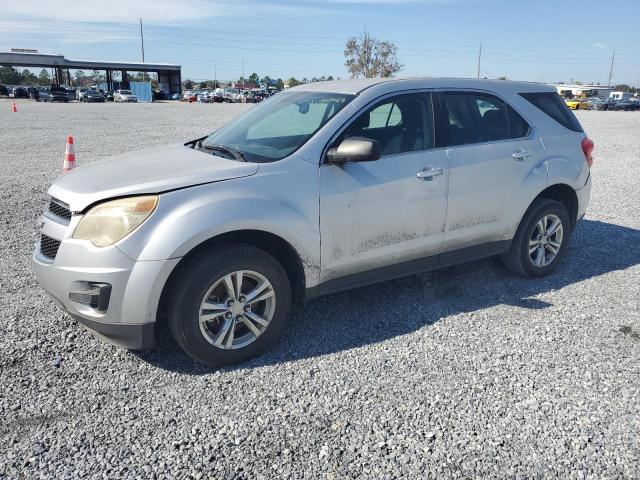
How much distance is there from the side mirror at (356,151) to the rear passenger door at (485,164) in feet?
3.16

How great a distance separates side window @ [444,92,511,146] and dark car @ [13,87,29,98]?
64.9 meters

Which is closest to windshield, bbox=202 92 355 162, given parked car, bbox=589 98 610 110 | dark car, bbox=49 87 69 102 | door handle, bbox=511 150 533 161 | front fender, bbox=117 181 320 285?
front fender, bbox=117 181 320 285

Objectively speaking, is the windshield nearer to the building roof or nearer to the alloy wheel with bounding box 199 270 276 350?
the alloy wheel with bounding box 199 270 276 350

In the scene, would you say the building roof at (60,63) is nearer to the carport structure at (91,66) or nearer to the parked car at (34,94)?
the carport structure at (91,66)

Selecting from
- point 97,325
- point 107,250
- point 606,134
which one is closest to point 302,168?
point 107,250

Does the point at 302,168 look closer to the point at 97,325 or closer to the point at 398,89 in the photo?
the point at 398,89

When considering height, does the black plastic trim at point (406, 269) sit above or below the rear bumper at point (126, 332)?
above

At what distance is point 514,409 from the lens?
3.24m

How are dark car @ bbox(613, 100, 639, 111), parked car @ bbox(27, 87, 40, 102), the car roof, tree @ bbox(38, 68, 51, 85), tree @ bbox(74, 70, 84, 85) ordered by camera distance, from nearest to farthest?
1. the car roof
2. parked car @ bbox(27, 87, 40, 102)
3. dark car @ bbox(613, 100, 639, 111)
4. tree @ bbox(38, 68, 51, 85)
5. tree @ bbox(74, 70, 84, 85)

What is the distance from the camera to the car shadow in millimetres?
3918

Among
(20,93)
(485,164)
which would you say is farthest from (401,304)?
(20,93)

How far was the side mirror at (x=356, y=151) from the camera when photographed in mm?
3738

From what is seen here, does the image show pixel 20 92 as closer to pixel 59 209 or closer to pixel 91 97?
pixel 91 97

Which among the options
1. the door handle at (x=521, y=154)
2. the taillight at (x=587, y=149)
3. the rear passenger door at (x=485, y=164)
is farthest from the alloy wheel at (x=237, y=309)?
the taillight at (x=587, y=149)
